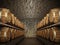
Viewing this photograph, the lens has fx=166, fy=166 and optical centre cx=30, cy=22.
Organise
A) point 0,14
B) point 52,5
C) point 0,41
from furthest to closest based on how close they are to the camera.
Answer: point 52,5 < point 0,14 < point 0,41

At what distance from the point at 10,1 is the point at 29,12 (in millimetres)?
1794

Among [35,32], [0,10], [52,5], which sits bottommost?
[35,32]

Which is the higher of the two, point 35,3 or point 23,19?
point 35,3

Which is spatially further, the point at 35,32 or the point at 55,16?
the point at 35,32

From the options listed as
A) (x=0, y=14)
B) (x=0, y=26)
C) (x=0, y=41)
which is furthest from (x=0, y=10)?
(x=0, y=41)

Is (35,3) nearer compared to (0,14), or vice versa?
(0,14)

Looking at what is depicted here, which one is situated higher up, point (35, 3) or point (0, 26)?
point (35, 3)

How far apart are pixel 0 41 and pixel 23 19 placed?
10141mm

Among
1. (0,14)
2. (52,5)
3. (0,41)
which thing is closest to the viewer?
(0,41)

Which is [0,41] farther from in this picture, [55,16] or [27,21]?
[27,21]

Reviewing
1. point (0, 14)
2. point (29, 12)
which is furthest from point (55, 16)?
point (29, 12)

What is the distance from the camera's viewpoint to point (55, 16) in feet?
13.6

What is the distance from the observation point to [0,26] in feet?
12.4

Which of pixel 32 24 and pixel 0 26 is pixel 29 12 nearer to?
pixel 32 24
